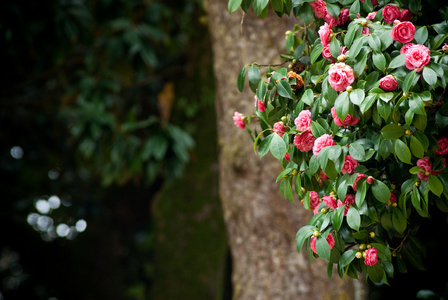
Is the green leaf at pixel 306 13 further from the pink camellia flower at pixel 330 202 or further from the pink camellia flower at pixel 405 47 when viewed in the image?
the pink camellia flower at pixel 330 202

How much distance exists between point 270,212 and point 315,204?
1091 millimetres

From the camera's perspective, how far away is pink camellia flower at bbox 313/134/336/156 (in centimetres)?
117

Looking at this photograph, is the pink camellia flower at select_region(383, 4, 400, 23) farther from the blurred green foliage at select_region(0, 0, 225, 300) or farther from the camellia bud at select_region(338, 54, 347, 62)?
the blurred green foliage at select_region(0, 0, 225, 300)

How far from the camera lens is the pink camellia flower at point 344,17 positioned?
1.31 metres

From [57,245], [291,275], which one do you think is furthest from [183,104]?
[57,245]

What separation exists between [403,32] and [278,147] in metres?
0.36

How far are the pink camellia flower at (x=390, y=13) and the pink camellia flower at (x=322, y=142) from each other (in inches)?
12.4

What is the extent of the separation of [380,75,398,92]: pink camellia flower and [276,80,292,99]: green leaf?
0.75ft

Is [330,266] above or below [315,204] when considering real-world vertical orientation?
below

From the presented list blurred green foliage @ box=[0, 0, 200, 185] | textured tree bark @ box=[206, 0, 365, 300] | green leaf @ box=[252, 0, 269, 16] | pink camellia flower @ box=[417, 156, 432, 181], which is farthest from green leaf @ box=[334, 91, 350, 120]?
blurred green foliage @ box=[0, 0, 200, 185]

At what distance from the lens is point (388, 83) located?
1110 mm

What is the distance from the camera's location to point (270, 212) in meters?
2.43

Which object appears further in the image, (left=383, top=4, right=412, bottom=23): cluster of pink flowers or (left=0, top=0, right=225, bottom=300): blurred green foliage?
(left=0, top=0, right=225, bottom=300): blurred green foliage

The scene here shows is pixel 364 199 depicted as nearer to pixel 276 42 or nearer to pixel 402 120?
pixel 402 120
